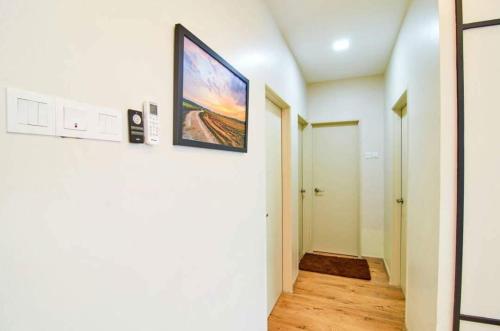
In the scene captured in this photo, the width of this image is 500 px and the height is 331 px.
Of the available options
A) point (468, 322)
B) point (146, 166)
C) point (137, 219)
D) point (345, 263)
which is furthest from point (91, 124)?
point (345, 263)

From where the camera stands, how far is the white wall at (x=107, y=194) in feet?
1.73

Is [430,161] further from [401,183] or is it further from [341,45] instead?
[341,45]

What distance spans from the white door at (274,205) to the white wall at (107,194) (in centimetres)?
106

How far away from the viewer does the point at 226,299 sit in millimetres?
1354

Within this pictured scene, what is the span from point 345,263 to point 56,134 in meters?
3.74

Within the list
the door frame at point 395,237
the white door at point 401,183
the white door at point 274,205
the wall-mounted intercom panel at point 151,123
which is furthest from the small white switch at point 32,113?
the door frame at point 395,237

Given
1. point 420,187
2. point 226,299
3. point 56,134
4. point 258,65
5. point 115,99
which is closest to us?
point 56,134

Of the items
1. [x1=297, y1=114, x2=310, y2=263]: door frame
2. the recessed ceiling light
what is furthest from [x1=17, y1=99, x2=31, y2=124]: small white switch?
[x1=297, y1=114, x2=310, y2=263]: door frame

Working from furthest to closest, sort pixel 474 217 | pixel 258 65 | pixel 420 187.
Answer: pixel 258 65
pixel 420 187
pixel 474 217

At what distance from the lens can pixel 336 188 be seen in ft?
12.9

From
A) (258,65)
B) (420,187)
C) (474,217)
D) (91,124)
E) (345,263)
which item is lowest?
(345,263)

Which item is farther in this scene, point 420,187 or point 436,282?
point 420,187

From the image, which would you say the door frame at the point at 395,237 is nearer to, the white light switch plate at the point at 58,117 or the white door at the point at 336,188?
the white door at the point at 336,188

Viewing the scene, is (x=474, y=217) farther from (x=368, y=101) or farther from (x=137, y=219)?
(x=368, y=101)
